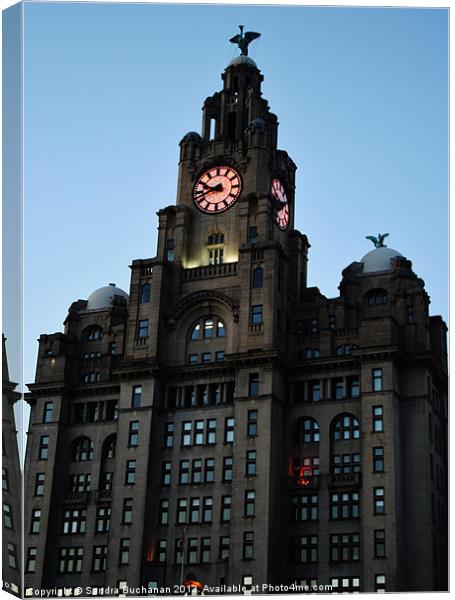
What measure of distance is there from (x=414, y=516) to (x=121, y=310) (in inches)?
1494

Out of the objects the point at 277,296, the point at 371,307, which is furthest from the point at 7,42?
the point at 371,307

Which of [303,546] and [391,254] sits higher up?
[391,254]

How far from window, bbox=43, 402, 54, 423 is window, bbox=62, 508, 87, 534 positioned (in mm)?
9476

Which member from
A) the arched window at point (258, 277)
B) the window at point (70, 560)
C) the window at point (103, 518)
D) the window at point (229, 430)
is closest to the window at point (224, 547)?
the window at point (229, 430)

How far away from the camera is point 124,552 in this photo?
8731 centimetres

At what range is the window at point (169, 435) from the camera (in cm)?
9181

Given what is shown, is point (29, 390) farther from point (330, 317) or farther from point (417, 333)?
point (417, 333)

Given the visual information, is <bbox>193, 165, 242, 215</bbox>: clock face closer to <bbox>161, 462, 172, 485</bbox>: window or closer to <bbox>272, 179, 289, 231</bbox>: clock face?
<bbox>272, 179, 289, 231</bbox>: clock face

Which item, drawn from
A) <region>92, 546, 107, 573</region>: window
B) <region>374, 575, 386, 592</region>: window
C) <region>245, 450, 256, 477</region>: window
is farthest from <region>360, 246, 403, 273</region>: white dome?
<region>92, 546, 107, 573</region>: window

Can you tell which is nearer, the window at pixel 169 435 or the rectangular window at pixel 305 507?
the rectangular window at pixel 305 507

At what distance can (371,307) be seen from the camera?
95.1m

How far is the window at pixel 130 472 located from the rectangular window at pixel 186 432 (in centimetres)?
491

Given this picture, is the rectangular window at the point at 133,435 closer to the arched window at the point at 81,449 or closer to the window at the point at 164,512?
the window at the point at 164,512

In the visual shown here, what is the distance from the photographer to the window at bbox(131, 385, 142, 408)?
93.3 metres
